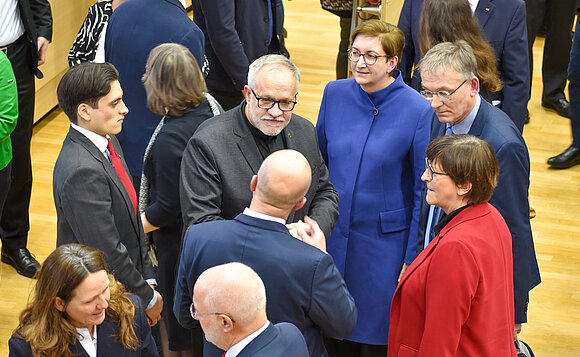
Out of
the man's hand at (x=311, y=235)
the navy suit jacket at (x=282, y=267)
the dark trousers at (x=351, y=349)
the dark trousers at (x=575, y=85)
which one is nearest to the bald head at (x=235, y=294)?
the navy suit jacket at (x=282, y=267)

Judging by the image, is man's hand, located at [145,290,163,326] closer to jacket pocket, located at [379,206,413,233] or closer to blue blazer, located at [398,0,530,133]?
jacket pocket, located at [379,206,413,233]

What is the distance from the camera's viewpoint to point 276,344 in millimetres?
2111

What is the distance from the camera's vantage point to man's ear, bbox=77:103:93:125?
289 centimetres

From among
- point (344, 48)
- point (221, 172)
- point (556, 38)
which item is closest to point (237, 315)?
point (221, 172)

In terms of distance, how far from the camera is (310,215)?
3035 mm

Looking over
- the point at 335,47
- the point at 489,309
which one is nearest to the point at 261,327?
the point at 489,309

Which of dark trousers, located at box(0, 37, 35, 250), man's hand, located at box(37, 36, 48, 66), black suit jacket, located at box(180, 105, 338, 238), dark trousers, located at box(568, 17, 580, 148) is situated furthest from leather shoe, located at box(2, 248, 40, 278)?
dark trousers, located at box(568, 17, 580, 148)

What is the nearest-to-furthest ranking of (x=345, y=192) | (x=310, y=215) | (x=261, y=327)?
(x=261, y=327), (x=310, y=215), (x=345, y=192)

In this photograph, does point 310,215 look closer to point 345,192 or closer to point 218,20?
point 345,192

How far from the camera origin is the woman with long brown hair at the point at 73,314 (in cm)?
246

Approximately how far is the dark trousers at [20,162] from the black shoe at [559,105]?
4326 millimetres

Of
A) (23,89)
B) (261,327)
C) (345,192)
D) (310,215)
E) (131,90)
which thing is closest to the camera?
(261,327)

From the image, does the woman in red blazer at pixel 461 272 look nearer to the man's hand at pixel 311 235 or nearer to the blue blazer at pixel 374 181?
the man's hand at pixel 311 235

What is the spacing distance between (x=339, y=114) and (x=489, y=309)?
46.5 inches
